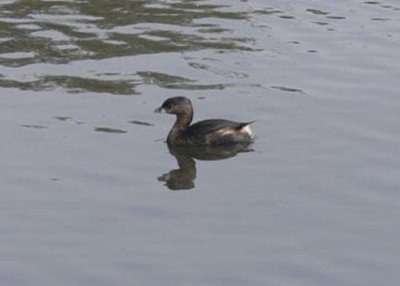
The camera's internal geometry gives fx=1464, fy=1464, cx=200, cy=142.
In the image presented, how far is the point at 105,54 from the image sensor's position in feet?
62.5

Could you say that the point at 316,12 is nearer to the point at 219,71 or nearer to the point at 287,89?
the point at 219,71

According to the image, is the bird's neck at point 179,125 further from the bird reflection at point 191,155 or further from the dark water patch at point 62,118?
the dark water patch at point 62,118

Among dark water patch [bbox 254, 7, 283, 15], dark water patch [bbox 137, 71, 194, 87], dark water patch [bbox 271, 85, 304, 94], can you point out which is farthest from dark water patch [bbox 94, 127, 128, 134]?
dark water patch [bbox 254, 7, 283, 15]

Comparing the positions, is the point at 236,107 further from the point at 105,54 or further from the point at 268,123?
the point at 105,54

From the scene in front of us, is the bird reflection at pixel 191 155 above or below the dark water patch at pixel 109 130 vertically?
below

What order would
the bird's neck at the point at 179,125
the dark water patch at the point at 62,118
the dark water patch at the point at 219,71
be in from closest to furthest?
the bird's neck at the point at 179,125
the dark water patch at the point at 62,118
the dark water patch at the point at 219,71

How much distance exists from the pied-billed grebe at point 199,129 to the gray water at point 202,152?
0.74 feet

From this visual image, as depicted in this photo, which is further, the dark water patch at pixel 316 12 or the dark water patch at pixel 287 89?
the dark water patch at pixel 316 12

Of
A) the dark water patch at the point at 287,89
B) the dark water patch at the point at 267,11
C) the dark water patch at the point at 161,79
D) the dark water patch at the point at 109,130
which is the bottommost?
the dark water patch at the point at 267,11

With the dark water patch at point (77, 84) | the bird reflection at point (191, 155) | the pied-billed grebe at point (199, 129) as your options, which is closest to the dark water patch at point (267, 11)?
the dark water patch at point (77, 84)

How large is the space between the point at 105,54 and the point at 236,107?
3.01 meters

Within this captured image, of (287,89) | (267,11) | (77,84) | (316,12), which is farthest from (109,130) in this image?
(316,12)

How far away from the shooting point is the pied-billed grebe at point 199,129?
15.5 meters

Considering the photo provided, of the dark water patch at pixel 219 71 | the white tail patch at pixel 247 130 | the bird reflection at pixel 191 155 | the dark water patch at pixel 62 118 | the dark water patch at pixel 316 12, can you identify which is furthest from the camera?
the dark water patch at pixel 316 12
